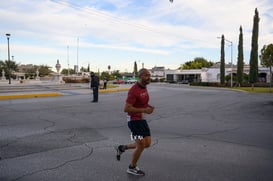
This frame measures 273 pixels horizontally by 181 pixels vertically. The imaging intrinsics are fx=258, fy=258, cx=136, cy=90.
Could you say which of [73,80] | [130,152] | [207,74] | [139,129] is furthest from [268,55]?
[207,74]

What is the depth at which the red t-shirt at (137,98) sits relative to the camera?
4027mm

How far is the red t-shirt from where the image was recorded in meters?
4.03

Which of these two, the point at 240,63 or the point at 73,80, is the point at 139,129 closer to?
the point at 73,80

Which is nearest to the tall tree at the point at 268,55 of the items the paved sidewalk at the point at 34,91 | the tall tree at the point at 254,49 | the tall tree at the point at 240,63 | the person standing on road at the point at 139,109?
the tall tree at the point at 254,49

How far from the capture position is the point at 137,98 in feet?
13.3

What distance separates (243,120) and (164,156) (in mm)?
5596

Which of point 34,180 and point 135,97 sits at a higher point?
point 135,97

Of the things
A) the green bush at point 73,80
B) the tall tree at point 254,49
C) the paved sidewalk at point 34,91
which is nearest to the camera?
the paved sidewalk at point 34,91

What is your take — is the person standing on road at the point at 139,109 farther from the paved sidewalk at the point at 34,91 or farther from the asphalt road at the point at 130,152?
the paved sidewalk at the point at 34,91

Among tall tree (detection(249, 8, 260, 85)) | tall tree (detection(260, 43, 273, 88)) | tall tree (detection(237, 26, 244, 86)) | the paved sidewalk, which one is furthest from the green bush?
tall tree (detection(260, 43, 273, 88))

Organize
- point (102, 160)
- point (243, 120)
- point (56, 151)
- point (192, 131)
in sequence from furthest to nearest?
point (243, 120), point (192, 131), point (56, 151), point (102, 160)

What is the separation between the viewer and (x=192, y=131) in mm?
7602

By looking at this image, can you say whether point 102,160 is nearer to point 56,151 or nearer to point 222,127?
point 56,151

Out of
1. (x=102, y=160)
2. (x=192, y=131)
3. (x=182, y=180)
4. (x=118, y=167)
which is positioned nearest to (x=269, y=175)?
(x=182, y=180)
